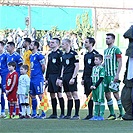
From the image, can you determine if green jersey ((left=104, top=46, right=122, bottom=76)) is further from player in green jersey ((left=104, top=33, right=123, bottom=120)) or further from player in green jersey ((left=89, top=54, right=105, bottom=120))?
player in green jersey ((left=89, top=54, right=105, bottom=120))

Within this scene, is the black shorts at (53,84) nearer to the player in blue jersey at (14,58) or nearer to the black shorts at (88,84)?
the black shorts at (88,84)

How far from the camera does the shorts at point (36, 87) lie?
14.8 meters

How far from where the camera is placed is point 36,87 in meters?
14.8

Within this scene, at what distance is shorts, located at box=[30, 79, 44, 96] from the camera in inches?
583

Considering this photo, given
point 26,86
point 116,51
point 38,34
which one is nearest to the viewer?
point 116,51

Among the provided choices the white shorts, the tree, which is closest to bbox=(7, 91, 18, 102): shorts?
the white shorts

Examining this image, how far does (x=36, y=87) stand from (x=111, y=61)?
6.30 feet

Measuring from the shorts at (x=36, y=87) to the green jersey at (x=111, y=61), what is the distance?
1.68m

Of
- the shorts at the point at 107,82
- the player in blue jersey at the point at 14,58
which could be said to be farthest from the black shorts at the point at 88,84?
the player in blue jersey at the point at 14,58

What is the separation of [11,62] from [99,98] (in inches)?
83.9

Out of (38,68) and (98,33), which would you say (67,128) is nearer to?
(38,68)

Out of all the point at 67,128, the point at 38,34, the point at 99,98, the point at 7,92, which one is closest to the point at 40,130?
the point at 67,128

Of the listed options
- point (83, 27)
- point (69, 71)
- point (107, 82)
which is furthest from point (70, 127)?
point (83, 27)

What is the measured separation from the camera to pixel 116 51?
1362 centimetres
